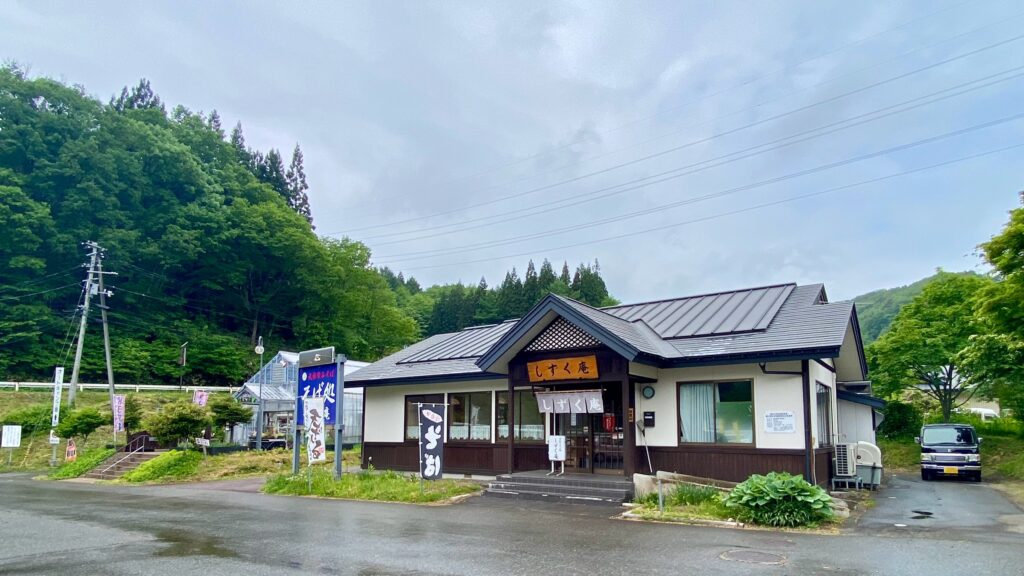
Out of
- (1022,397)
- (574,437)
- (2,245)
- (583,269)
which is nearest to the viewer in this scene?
(574,437)

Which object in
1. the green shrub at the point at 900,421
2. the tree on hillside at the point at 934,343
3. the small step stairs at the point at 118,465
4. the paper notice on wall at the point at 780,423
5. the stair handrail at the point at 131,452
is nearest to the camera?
the paper notice on wall at the point at 780,423

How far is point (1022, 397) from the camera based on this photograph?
2353 cm

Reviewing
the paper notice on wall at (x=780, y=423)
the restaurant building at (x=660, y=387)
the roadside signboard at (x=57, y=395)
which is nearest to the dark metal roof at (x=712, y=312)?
the restaurant building at (x=660, y=387)

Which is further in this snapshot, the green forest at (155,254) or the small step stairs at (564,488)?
the green forest at (155,254)

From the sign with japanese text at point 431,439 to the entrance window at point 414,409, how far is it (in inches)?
142

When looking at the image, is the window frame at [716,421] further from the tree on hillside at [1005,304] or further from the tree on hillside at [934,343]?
the tree on hillside at [934,343]

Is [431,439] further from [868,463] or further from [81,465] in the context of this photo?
[81,465]

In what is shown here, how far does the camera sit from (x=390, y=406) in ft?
60.2

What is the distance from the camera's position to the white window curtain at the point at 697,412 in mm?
13039

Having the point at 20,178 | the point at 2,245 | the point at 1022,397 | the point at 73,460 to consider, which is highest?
the point at 20,178

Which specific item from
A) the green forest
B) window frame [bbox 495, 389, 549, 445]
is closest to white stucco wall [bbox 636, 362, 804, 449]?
window frame [bbox 495, 389, 549, 445]

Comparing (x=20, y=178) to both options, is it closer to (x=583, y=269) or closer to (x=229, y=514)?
(x=229, y=514)

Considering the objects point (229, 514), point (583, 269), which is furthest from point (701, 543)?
point (583, 269)

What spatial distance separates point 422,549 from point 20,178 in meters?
42.2
